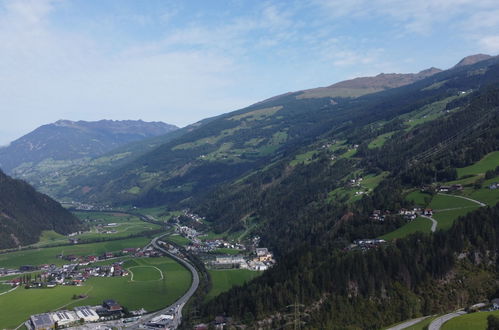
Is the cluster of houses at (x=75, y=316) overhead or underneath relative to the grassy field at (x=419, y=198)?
underneath

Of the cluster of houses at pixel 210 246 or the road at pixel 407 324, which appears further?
the cluster of houses at pixel 210 246

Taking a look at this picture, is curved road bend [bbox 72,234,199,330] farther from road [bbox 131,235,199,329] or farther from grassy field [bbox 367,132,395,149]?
grassy field [bbox 367,132,395,149]

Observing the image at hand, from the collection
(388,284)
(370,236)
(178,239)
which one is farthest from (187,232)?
(388,284)

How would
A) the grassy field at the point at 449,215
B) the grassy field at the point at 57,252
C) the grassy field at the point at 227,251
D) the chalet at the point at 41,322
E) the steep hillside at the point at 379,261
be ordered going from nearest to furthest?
1. the steep hillside at the point at 379,261
2. the chalet at the point at 41,322
3. the grassy field at the point at 449,215
4. the grassy field at the point at 227,251
5. the grassy field at the point at 57,252

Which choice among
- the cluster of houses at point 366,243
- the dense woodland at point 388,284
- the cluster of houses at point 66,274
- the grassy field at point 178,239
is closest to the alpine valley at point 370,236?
the dense woodland at point 388,284

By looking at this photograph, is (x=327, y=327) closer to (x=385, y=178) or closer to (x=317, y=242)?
(x=317, y=242)

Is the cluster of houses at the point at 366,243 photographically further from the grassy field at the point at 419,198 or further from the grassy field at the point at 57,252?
the grassy field at the point at 57,252

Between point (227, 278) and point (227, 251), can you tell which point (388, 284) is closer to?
point (227, 278)
